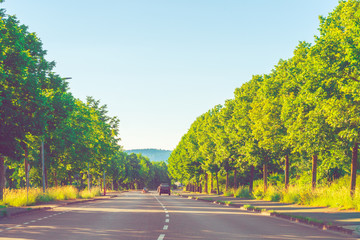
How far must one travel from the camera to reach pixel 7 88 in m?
25.4

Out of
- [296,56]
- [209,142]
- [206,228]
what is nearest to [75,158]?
[209,142]

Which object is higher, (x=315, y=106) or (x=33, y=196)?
(x=315, y=106)

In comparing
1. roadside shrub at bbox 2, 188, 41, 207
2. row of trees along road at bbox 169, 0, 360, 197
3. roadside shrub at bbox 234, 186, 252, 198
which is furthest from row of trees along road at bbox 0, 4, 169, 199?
roadside shrub at bbox 234, 186, 252, 198

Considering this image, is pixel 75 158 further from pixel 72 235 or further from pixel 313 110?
pixel 72 235

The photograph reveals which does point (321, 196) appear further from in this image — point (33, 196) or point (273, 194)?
point (33, 196)

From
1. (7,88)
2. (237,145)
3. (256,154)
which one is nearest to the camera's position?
(7,88)

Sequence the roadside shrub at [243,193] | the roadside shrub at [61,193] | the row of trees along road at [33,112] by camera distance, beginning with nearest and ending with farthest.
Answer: the row of trees along road at [33,112] → the roadside shrub at [61,193] → the roadside shrub at [243,193]

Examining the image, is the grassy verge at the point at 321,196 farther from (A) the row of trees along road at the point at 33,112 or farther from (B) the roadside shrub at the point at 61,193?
(B) the roadside shrub at the point at 61,193

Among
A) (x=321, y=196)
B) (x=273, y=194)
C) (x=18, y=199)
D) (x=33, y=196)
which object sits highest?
(x=321, y=196)

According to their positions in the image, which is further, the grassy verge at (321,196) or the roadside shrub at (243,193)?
the roadside shrub at (243,193)

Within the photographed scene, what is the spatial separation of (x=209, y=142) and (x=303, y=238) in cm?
4941

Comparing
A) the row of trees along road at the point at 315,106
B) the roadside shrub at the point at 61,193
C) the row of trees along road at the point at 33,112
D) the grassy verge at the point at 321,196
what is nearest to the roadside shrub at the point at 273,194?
the grassy verge at the point at 321,196

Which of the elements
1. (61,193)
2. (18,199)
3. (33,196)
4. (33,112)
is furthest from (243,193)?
(33,112)

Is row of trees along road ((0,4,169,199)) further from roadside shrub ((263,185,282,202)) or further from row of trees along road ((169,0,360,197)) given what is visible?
roadside shrub ((263,185,282,202))
